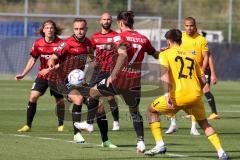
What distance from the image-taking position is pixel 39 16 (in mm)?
40875

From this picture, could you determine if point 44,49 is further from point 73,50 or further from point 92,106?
point 92,106

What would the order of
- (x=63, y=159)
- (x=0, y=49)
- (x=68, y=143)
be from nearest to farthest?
(x=63, y=159) → (x=68, y=143) → (x=0, y=49)

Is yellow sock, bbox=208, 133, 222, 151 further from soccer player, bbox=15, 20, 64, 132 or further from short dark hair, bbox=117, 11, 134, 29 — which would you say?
soccer player, bbox=15, 20, 64, 132

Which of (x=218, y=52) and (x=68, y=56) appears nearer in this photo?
(x=68, y=56)

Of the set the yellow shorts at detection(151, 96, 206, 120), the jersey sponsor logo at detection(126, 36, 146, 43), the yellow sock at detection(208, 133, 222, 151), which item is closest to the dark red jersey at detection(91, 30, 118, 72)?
the jersey sponsor logo at detection(126, 36, 146, 43)

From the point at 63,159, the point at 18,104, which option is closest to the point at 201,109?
the point at 63,159

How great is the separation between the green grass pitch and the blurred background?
52.1 ft

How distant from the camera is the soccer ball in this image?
15.7m

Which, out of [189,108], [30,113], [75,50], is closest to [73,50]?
[75,50]

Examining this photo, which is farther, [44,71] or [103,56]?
[44,71]

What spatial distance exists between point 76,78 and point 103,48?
5.25 feet

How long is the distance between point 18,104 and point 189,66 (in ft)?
43.2

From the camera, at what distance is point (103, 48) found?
56.2ft

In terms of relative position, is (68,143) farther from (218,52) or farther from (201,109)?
(218,52)
